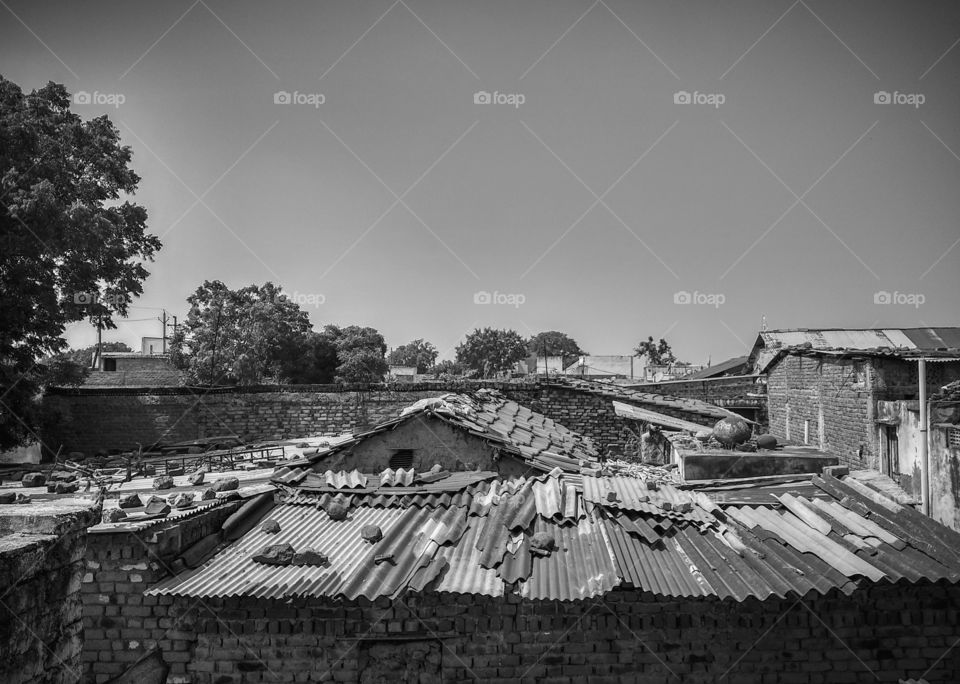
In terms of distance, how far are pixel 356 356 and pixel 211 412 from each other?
20064 millimetres

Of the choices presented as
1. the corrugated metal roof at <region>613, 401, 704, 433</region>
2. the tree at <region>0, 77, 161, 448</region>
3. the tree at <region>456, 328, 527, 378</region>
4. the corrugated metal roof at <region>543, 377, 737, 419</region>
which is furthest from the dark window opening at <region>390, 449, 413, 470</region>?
the tree at <region>456, 328, 527, 378</region>

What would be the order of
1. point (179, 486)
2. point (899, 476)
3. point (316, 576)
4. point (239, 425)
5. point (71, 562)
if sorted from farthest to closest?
point (239, 425)
point (899, 476)
point (179, 486)
point (316, 576)
point (71, 562)

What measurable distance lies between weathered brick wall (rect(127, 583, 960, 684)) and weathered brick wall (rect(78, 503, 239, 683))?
2.18ft

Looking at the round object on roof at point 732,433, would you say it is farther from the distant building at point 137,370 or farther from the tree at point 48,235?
the distant building at point 137,370

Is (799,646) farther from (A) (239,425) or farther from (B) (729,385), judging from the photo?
(B) (729,385)

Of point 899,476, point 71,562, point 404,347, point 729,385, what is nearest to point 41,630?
point 71,562

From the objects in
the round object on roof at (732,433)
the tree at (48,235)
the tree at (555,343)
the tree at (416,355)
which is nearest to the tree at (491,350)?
the tree at (416,355)

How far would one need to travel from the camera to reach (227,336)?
1178 inches

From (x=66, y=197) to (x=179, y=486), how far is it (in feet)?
45.3

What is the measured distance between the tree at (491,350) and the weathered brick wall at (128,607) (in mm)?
51657

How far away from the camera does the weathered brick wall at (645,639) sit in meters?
4.94

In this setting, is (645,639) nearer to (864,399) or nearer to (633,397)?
(864,399)

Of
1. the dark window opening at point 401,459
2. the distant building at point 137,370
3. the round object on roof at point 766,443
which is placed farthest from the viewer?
the distant building at point 137,370

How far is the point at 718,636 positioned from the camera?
4977mm
